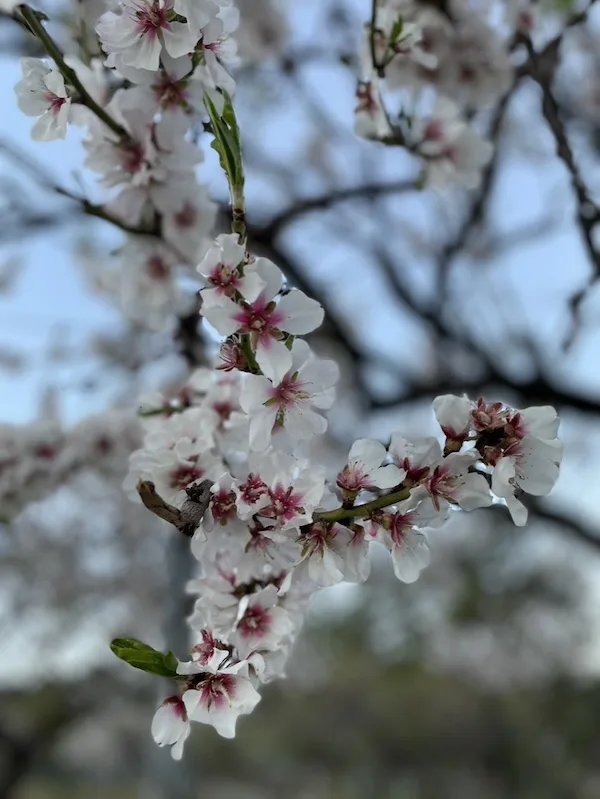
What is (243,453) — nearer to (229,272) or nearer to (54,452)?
(229,272)

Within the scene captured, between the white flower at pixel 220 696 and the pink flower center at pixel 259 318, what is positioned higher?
the pink flower center at pixel 259 318

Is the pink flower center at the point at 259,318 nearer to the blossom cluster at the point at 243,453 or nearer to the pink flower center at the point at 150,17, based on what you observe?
the blossom cluster at the point at 243,453

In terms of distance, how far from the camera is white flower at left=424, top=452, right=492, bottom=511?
1.57ft

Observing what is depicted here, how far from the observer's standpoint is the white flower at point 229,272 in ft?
1.43

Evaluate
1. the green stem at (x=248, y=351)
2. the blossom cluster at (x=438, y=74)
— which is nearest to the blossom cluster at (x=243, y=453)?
the green stem at (x=248, y=351)

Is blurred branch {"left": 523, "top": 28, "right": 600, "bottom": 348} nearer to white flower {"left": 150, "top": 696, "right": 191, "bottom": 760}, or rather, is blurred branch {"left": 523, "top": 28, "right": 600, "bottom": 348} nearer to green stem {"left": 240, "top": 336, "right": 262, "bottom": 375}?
green stem {"left": 240, "top": 336, "right": 262, "bottom": 375}

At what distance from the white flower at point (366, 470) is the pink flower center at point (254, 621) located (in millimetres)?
129

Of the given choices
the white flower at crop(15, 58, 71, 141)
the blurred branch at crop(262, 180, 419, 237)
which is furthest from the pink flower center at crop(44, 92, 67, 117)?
the blurred branch at crop(262, 180, 419, 237)

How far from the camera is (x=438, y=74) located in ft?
3.41

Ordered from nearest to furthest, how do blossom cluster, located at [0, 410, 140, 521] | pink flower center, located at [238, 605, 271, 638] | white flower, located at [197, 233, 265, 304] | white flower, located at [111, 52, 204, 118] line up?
white flower, located at [197, 233, 265, 304] → pink flower center, located at [238, 605, 271, 638] → white flower, located at [111, 52, 204, 118] → blossom cluster, located at [0, 410, 140, 521]

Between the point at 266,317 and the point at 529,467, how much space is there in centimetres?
21

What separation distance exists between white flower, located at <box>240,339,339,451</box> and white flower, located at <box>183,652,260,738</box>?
0.50 feet

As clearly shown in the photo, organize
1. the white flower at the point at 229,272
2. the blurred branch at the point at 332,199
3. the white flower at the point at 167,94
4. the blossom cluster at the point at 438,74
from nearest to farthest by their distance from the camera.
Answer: the white flower at the point at 229,272 < the white flower at the point at 167,94 < the blossom cluster at the point at 438,74 < the blurred branch at the point at 332,199

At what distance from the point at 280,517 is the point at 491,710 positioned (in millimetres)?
9121
